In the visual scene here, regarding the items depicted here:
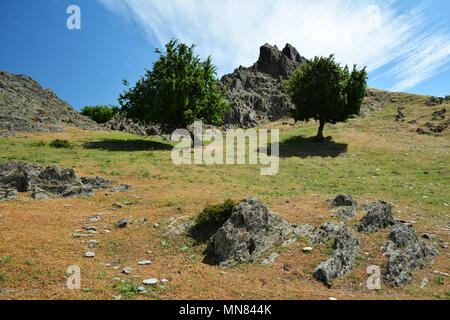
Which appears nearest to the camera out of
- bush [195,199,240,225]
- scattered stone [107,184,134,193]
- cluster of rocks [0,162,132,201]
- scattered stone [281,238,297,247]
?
scattered stone [281,238,297,247]

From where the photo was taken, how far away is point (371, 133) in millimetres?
47125

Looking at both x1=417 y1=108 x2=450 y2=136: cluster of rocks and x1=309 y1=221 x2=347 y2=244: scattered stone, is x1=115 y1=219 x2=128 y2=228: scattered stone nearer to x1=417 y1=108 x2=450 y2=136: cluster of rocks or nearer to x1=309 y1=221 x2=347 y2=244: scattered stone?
x1=309 y1=221 x2=347 y2=244: scattered stone

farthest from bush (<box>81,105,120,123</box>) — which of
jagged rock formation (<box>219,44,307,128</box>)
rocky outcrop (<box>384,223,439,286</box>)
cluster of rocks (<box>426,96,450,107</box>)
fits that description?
cluster of rocks (<box>426,96,450,107</box>)

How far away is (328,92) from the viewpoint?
1613 inches

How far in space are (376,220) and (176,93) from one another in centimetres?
3180

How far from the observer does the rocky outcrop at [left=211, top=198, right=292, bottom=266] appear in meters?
8.73

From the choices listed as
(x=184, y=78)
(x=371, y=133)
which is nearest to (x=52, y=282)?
(x=184, y=78)

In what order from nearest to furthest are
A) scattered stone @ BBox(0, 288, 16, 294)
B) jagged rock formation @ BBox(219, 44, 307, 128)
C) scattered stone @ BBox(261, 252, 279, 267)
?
scattered stone @ BBox(0, 288, 16, 294) < scattered stone @ BBox(261, 252, 279, 267) < jagged rock formation @ BBox(219, 44, 307, 128)

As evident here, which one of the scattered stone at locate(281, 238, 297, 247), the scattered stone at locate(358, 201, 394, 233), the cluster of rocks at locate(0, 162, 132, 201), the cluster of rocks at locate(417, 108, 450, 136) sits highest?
the cluster of rocks at locate(417, 108, 450, 136)

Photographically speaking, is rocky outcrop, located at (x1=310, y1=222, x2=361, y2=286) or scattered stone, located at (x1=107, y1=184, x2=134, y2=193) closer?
rocky outcrop, located at (x1=310, y1=222, x2=361, y2=286)

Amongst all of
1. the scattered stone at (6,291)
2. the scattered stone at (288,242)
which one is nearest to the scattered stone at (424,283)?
Answer: the scattered stone at (288,242)

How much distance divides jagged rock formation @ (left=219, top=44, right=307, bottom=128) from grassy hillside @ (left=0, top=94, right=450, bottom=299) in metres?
64.4

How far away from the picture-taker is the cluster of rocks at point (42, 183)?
45.1ft
